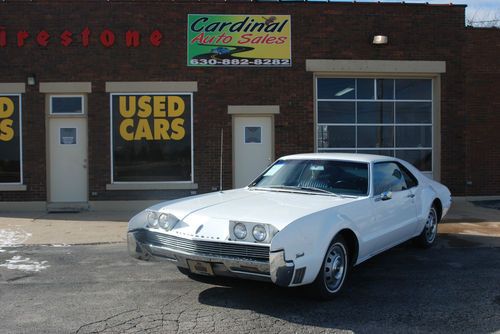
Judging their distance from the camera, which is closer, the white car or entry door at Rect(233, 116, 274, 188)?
the white car

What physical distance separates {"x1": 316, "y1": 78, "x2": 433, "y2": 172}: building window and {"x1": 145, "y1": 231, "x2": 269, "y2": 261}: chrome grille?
813cm

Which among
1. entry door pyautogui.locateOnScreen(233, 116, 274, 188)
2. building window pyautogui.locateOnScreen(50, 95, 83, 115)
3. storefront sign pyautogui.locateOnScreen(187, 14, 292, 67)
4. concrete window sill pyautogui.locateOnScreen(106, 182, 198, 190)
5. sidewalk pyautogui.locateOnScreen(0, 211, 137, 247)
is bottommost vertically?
sidewalk pyautogui.locateOnScreen(0, 211, 137, 247)

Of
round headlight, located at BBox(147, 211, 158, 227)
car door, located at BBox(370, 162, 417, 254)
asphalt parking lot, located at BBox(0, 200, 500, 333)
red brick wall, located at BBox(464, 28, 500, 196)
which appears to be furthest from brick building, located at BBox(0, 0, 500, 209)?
round headlight, located at BBox(147, 211, 158, 227)

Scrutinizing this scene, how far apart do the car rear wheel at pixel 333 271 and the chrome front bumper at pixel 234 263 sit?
0.59 m

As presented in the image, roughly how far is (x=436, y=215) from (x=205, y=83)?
21.5 ft

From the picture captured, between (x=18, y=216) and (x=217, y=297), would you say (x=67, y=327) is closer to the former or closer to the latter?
(x=217, y=297)

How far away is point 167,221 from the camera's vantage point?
16.8 ft

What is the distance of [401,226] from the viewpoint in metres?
6.42

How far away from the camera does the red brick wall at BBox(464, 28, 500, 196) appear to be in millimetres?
13133

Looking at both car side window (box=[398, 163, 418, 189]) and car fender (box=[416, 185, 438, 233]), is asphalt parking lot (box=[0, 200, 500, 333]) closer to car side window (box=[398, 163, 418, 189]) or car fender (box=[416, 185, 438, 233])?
car fender (box=[416, 185, 438, 233])

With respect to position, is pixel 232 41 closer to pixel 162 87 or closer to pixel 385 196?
pixel 162 87

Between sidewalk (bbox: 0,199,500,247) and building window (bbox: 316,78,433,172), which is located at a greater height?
building window (bbox: 316,78,433,172)

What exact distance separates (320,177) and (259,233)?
6.14ft

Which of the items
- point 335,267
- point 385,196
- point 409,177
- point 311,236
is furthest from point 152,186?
point 311,236
